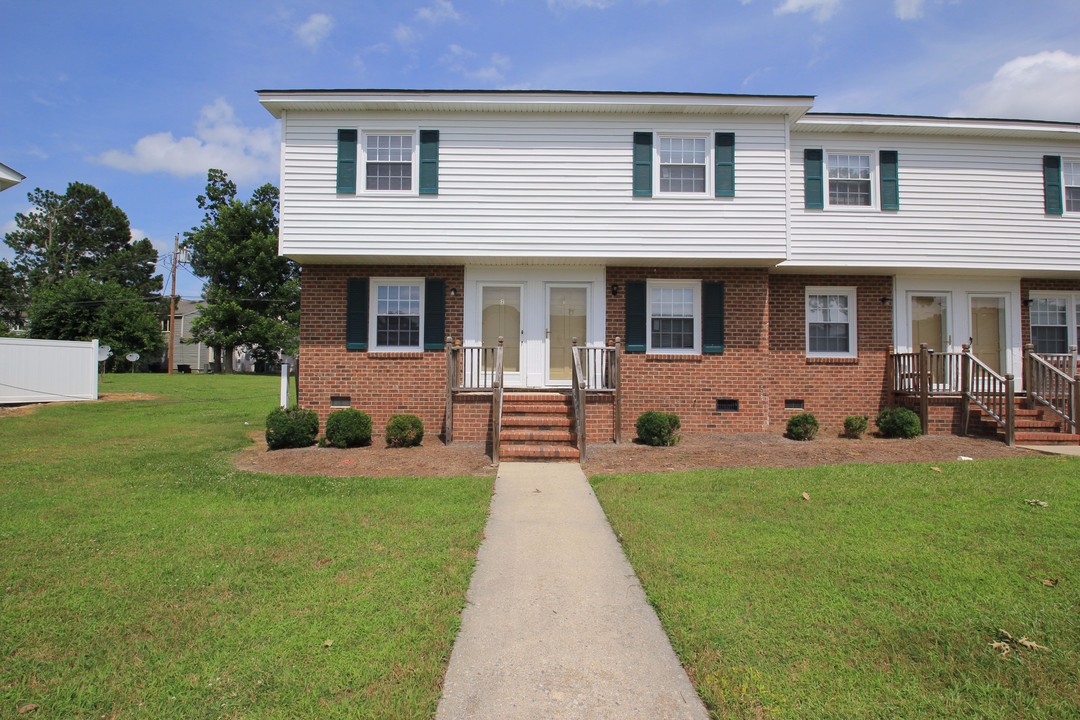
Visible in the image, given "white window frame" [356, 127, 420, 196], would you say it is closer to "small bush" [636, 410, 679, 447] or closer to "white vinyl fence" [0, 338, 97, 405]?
"small bush" [636, 410, 679, 447]

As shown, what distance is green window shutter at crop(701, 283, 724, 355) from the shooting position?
1165cm

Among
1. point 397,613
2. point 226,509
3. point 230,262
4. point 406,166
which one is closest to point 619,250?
point 406,166

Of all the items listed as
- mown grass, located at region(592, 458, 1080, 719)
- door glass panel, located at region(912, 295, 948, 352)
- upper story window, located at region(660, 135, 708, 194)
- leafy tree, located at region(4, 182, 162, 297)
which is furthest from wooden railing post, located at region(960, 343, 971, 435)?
leafy tree, located at region(4, 182, 162, 297)

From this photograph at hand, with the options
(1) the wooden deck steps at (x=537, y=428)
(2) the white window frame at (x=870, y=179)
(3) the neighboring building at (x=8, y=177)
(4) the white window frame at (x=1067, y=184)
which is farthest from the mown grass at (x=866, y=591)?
(3) the neighboring building at (x=8, y=177)

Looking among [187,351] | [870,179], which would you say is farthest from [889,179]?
[187,351]

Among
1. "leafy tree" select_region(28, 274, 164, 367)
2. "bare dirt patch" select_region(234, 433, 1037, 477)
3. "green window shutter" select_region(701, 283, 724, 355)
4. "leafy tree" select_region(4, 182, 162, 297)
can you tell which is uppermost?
"leafy tree" select_region(4, 182, 162, 297)

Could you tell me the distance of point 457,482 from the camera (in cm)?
751

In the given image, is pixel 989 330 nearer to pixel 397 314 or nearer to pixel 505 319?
pixel 505 319

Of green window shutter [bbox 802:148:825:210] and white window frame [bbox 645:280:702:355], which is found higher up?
green window shutter [bbox 802:148:825:210]

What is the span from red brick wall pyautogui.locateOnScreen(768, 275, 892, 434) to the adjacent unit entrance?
3831 mm

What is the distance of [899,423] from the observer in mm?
10945

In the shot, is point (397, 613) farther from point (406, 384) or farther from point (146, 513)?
Result: point (406, 384)

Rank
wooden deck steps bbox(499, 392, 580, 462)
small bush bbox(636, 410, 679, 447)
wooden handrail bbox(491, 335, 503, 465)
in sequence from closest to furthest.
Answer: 1. wooden handrail bbox(491, 335, 503, 465)
2. wooden deck steps bbox(499, 392, 580, 462)
3. small bush bbox(636, 410, 679, 447)

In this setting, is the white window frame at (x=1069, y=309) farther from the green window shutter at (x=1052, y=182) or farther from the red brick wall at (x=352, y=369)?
the red brick wall at (x=352, y=369)
